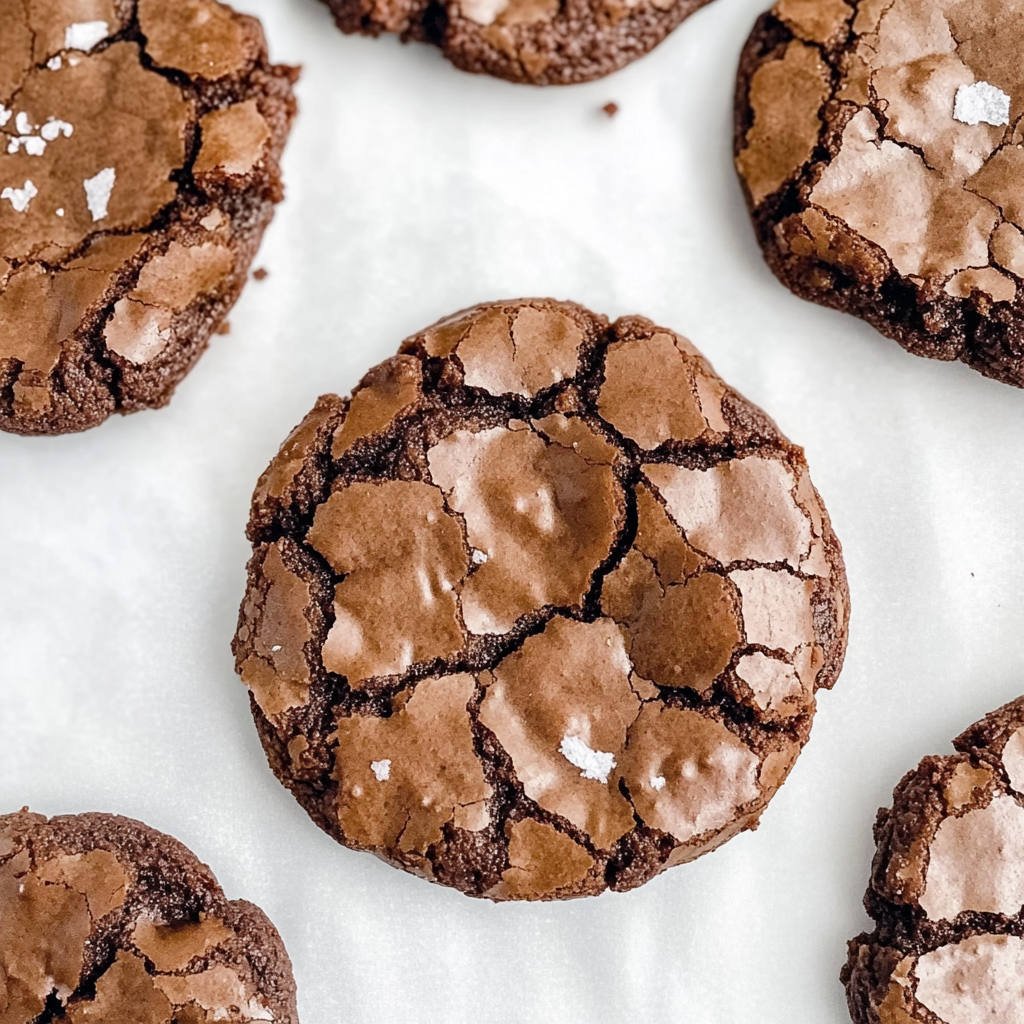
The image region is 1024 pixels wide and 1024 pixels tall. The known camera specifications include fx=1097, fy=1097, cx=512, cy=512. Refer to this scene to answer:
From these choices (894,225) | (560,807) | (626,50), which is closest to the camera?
(560,807)

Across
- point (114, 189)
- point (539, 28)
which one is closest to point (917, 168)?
point (539, 28)

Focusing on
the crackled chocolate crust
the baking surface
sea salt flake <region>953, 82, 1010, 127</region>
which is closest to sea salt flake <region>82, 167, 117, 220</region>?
the baking surface

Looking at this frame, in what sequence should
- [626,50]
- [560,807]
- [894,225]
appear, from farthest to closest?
[626,50] → [894,225] → [560,807]

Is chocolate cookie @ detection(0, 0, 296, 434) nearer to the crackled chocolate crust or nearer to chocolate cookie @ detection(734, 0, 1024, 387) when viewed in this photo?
the crackled chocolate crust

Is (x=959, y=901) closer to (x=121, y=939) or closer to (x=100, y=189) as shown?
(x=121, y=939)

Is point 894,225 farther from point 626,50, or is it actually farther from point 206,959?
point 206,959

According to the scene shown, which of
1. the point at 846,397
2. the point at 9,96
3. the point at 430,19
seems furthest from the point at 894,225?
the point at 9,96
